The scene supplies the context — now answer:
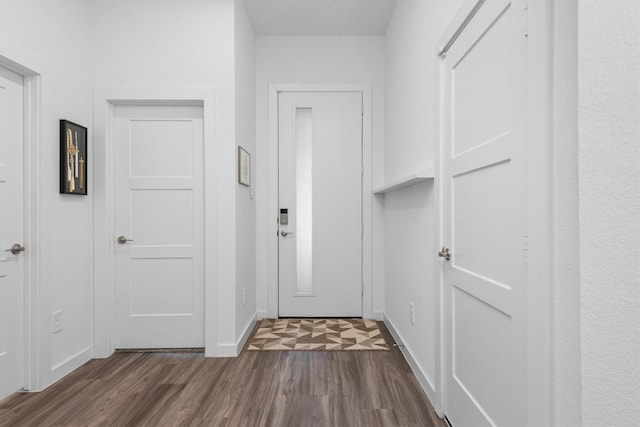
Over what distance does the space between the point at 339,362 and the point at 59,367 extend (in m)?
1.84

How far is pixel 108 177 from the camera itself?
2.70 m

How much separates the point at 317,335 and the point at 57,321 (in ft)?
6.21

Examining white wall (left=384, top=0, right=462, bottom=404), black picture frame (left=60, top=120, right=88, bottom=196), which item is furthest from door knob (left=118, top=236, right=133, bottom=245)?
white wall (left=384, top=0, right=462, bottom=404)

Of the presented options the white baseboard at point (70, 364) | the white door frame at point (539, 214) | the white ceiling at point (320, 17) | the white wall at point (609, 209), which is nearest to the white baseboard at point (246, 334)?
the white baseboard at point (70, 364)

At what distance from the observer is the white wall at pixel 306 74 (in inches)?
143

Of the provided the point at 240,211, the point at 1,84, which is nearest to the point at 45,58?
the point at 1,84

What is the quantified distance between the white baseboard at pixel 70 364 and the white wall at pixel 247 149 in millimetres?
1075

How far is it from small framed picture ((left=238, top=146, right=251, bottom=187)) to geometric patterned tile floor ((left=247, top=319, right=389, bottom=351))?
133 centimetres

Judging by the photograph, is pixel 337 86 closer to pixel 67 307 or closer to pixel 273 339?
pixel 273 339

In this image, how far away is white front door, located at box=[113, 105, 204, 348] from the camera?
9.10 ft

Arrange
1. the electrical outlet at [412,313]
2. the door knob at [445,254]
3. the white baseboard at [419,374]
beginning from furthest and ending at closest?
the electrical outlet at [412,313] → the white baseboard at [419,374] → the door knob at [445,254]

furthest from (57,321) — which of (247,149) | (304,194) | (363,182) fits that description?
(363,182)

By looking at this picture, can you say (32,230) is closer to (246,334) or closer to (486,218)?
(246,334)

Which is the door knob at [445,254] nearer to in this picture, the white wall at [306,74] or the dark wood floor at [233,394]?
the dark wood floor at [233,394]
